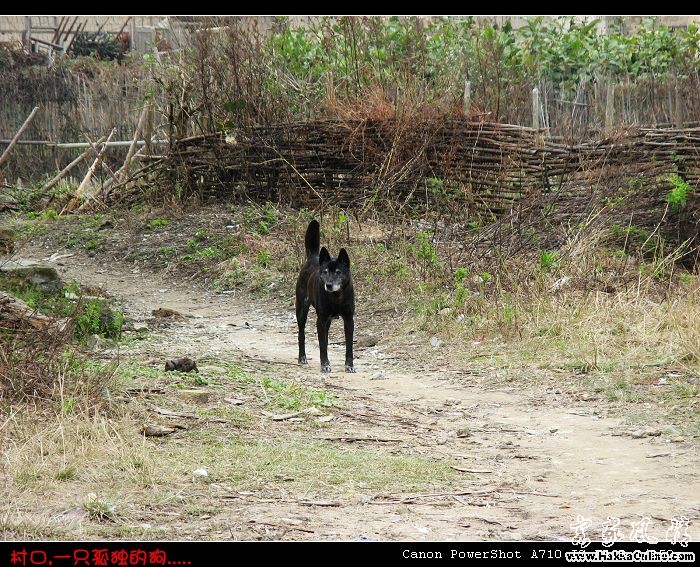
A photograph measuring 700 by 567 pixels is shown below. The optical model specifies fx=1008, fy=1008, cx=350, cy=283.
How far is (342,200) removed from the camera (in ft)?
49.2

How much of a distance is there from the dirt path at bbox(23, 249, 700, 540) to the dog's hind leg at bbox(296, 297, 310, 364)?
115 millimetres

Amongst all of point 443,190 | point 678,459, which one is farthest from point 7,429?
point 443,190

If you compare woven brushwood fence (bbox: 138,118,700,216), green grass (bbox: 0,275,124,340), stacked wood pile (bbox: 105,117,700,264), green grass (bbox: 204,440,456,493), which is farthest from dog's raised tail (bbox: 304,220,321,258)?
woven brushwood fence (bbox: 138,118,700,216)

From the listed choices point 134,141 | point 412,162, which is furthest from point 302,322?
point 134,141

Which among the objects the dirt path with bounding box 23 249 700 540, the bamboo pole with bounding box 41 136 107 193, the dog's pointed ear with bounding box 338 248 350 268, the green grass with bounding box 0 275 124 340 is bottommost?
the dirt path with bounding box 23 249 700 540

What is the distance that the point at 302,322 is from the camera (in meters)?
9.22

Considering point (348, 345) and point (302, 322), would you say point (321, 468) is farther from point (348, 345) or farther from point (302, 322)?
point (302, 322)

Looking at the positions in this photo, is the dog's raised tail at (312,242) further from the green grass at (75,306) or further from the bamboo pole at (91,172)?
the bamboo pole at (91,172)

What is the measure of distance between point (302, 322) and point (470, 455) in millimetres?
3450

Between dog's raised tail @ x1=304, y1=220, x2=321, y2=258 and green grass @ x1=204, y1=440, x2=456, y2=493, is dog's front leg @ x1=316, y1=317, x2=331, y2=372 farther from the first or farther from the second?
green grass @ x1=204, y1=440, x2=456, y2=493

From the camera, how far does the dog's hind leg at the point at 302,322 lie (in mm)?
9039

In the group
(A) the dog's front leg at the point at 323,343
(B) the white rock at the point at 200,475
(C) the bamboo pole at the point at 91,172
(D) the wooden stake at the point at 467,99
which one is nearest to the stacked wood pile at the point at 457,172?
(D) the wooden stake at the point at 467,99

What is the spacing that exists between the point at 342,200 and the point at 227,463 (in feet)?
32.3

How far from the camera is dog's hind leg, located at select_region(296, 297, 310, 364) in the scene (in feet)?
29.7
